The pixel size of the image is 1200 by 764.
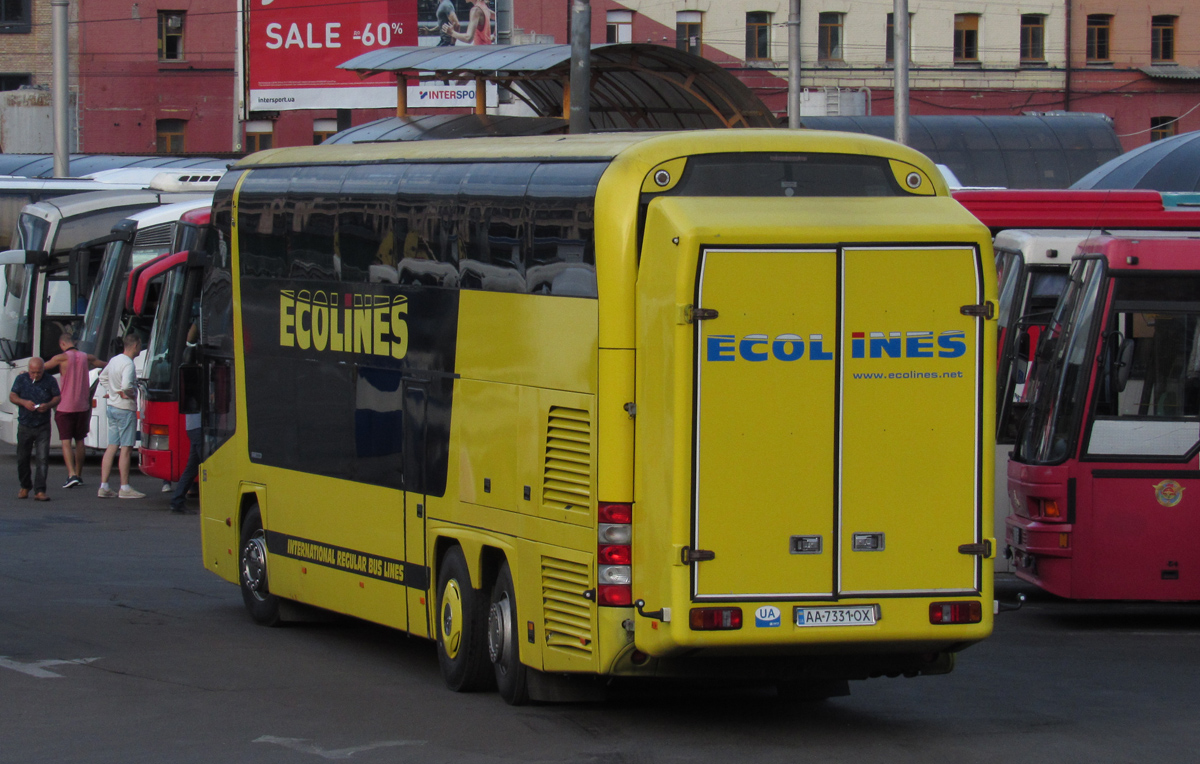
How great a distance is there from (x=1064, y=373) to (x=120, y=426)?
12.4 m

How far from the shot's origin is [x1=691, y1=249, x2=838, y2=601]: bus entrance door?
335 inches

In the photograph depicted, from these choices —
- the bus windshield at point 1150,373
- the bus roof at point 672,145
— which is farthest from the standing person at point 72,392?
the bus windshield at point 1150,373

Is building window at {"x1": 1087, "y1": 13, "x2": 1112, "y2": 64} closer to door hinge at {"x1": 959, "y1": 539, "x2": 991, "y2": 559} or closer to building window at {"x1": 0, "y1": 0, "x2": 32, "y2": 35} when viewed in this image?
building window at {"x1": 0, "y1": 0, "x2": 32, "y2": 35}

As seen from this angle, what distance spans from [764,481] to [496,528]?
1.95m

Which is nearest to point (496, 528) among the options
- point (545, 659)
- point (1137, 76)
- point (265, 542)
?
point (545, 659)

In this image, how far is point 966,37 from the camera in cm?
5969

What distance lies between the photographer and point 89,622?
42.9 feet

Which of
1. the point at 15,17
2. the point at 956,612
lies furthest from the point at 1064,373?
the point at 15,17

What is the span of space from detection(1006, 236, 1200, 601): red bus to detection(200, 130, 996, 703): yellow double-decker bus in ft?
13.7

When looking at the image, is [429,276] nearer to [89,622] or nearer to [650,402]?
[650,402]

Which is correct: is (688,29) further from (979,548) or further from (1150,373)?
(979,548)

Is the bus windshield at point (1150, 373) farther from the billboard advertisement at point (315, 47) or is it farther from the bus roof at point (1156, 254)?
the billboard advertisement at point (315, 47)

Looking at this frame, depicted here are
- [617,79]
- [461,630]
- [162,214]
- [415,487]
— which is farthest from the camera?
[617,79]

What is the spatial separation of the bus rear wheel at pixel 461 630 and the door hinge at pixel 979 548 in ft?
9.39
